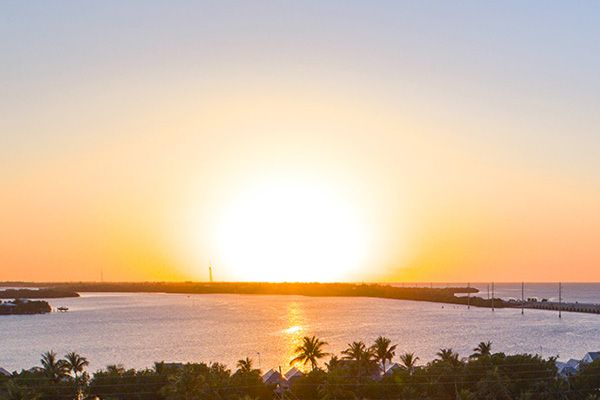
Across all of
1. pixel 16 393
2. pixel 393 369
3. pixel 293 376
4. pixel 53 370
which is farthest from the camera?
pixel 293 376

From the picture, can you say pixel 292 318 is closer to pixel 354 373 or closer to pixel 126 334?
pixel 126 334

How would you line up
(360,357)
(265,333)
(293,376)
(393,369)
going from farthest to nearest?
(265,333) < (293,376) < (360,357) < (393,369)

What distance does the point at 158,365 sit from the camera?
5119 centimetres

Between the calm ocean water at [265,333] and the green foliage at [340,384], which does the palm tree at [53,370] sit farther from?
the calm ocean water at [265,333]

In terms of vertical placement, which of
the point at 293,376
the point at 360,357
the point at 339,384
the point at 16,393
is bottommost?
the point at 293,376

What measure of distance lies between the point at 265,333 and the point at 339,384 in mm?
87324

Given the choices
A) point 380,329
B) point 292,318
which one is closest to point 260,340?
point 380,329

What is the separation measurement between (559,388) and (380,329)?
3486 inches

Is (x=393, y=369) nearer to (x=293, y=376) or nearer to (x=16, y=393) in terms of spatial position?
(x=293, y=376)

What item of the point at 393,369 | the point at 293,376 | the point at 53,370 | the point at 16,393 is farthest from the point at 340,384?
the point at 53,370

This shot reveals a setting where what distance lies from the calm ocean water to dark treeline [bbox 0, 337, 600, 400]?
124 ft

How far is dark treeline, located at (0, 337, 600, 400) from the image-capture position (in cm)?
4412

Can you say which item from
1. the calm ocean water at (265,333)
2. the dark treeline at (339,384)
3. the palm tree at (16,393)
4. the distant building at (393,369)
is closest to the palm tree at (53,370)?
the dark treeline at (339,384)

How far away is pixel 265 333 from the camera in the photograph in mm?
131250
